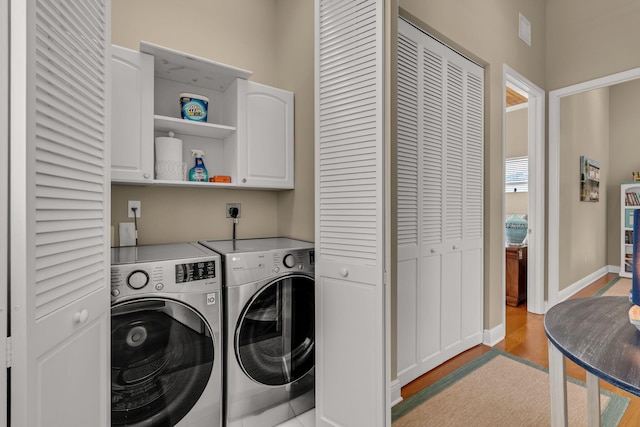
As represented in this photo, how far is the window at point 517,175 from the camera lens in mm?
4590

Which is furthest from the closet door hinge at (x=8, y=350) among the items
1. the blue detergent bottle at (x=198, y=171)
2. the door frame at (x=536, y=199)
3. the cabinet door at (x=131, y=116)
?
the door frame at (x=536, y=199)

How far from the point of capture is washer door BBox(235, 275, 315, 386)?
1651 millimetres

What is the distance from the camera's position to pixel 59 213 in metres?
0.89

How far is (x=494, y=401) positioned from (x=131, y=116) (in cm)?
266

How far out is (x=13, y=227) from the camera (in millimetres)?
745

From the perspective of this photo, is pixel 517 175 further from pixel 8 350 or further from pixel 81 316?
pixel 8 350

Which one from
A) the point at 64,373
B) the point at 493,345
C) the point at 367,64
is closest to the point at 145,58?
the point at 367,64

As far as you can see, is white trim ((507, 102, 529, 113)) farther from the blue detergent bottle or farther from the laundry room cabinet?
the blue detergent bottle

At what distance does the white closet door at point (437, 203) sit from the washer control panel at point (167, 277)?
46.9 inches

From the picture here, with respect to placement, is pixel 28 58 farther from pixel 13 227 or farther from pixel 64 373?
pixel 64 373

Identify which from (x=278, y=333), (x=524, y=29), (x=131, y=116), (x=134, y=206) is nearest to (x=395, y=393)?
(x=278, y=333)

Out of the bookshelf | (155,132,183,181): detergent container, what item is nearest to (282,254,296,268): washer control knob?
(155,132,183,181): detergent container

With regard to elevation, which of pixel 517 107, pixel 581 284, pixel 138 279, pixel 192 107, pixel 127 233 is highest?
pixel 517 107

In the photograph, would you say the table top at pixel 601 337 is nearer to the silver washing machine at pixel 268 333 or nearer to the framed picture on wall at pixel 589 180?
the silver washing machine at pixel 268 333
